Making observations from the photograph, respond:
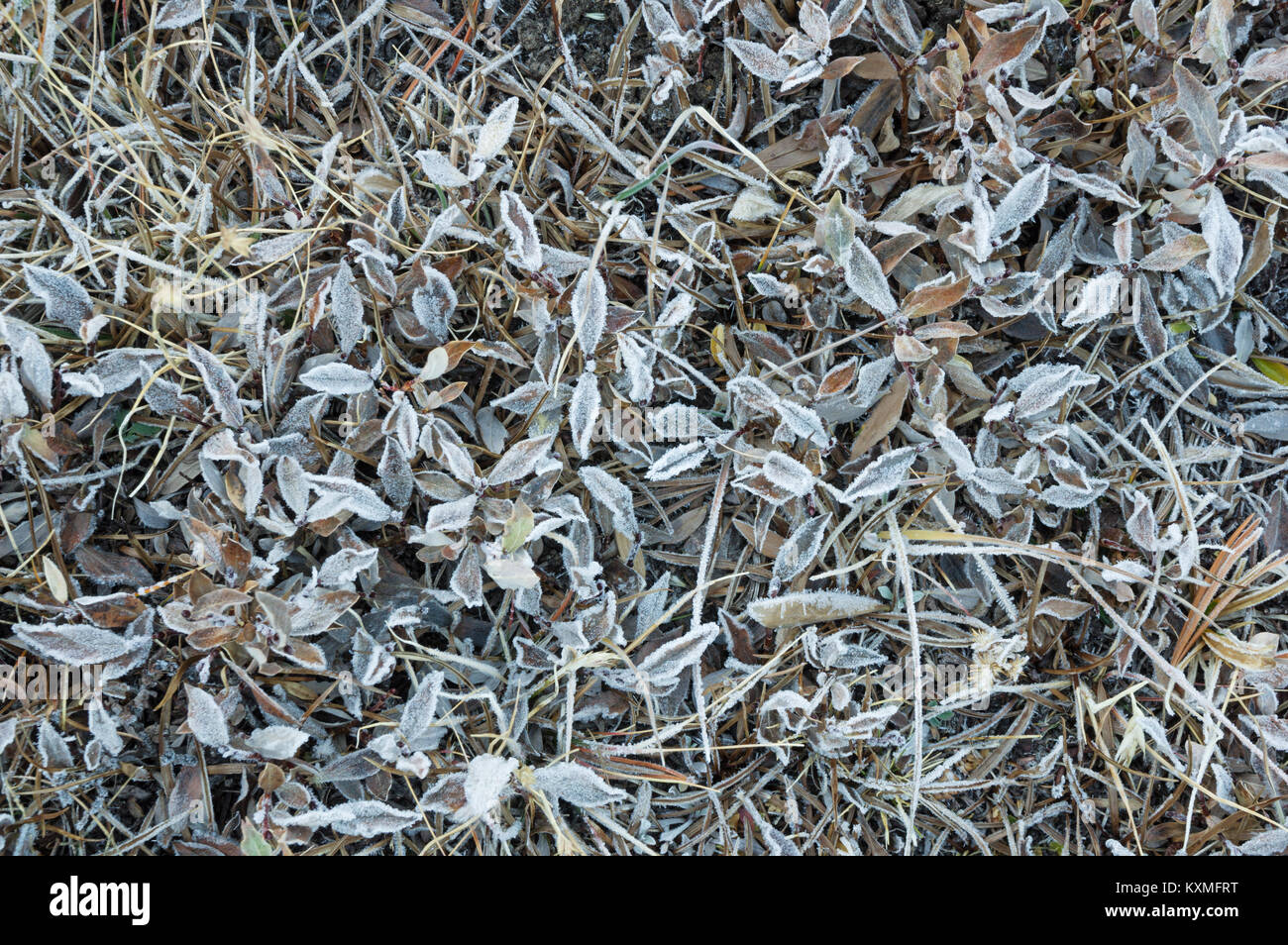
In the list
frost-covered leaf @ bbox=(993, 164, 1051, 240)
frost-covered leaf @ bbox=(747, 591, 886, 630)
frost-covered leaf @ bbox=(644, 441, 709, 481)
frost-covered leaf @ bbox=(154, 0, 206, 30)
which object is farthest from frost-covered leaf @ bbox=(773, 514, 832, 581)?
frost-covered leaf @ bbox=(154, 0, 206, 30)

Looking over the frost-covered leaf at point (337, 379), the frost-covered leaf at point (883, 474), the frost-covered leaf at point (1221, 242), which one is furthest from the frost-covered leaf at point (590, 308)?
the frost-covered leaf at point (1221, 242)

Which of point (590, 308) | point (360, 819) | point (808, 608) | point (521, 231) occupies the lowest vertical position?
point (360, 819)

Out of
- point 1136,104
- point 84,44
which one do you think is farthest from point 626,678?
point 84,44

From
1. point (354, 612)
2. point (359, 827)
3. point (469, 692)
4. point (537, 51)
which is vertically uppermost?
point (537, 51)

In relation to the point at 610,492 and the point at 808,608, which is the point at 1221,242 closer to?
the point at 808,608

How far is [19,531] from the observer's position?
1283mm

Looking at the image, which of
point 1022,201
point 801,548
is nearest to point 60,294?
point 801,548

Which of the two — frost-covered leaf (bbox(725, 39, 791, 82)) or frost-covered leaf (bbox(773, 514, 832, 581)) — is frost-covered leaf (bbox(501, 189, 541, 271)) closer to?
frost-covered leaf (bbox(725, 39, 791, 82))

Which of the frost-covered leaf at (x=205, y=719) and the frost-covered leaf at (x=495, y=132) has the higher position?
the frost-covered leaf at (x=495, y=132)

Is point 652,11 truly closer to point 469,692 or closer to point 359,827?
point 469,692

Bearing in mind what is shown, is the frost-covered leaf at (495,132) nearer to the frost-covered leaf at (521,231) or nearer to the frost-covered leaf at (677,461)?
the frost-covered leaf at (521,231)

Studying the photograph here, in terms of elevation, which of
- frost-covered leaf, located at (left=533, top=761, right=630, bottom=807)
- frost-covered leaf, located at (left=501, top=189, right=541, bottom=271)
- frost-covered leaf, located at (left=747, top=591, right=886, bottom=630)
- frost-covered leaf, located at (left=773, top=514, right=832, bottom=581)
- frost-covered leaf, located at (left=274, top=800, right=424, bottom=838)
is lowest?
frost-covered leaf, located at (left=274, top=800, right=424, bottom=838)

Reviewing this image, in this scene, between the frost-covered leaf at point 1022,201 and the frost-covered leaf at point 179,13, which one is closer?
the frost-covered leaf at point 1022,201

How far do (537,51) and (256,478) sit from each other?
760 millimetres
